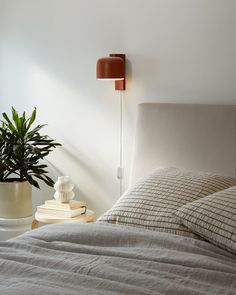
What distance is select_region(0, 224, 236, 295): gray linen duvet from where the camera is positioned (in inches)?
71.6

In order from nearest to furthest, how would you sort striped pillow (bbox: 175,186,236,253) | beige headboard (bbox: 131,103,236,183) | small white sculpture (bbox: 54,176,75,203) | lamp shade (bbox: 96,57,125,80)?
striped pillow (bbox: 175,186,236,253)
beige headboard (bbox: 131,103,236,183)
lamp shade (bbox: 96,57,125,80)
small white sculpture (bbox: 54,176,75,203)

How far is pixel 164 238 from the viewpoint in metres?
2.29

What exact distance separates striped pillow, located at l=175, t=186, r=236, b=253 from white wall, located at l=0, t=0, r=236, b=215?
3.18ft

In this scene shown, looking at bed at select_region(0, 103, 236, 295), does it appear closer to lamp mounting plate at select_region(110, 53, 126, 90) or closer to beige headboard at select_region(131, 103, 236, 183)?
beige headboard at select_region(131, 103, 236, 183)

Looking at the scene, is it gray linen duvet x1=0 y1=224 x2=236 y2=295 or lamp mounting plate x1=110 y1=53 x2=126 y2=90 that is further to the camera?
lamp mounting plate x1=110 y1=53 x2=126 y2=90

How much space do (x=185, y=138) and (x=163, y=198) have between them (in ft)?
2.32

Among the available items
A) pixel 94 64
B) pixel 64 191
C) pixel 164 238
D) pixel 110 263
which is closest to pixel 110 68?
pixel 94 64

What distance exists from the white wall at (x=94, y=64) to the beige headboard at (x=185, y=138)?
0.52 ft

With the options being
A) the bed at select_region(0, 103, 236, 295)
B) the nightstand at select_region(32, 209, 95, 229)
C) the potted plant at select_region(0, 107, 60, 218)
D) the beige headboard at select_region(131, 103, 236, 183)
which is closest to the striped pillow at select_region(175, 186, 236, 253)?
the bed at select_region(0, 103, 236, 295)

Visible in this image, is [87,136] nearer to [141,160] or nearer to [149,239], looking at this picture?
[141,160]

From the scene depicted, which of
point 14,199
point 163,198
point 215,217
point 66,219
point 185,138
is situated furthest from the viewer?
point 14,199

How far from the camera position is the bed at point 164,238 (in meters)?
1.86

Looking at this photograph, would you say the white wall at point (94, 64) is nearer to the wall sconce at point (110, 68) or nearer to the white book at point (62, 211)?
the wall sconce at point (110, 68)

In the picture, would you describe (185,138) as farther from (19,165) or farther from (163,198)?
(19,165)
